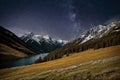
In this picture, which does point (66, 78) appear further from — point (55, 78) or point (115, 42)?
point (115, 42)

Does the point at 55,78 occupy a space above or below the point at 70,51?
below

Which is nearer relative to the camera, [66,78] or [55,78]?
[66,78]

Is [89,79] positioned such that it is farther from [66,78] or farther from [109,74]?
[66,78]

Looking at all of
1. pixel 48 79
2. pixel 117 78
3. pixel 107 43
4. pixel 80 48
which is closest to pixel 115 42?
pixel 107 43

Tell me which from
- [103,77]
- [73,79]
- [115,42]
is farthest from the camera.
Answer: [115,42]

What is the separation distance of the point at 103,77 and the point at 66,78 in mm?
7803

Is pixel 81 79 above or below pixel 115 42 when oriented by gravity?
below

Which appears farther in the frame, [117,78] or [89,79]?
[89,79]

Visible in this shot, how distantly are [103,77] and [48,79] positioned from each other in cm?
1247

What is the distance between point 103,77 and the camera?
24766 millimetres

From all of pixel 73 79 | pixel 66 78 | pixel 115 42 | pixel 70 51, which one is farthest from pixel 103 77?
pixel 70 51

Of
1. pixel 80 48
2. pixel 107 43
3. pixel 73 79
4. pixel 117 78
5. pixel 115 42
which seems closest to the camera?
pixel 117 78

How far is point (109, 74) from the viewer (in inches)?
981

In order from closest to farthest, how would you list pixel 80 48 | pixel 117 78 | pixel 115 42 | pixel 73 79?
1. pixel 117 78
2. pixel 73 79
3. pixel 115 42
4. pixel 80 48
